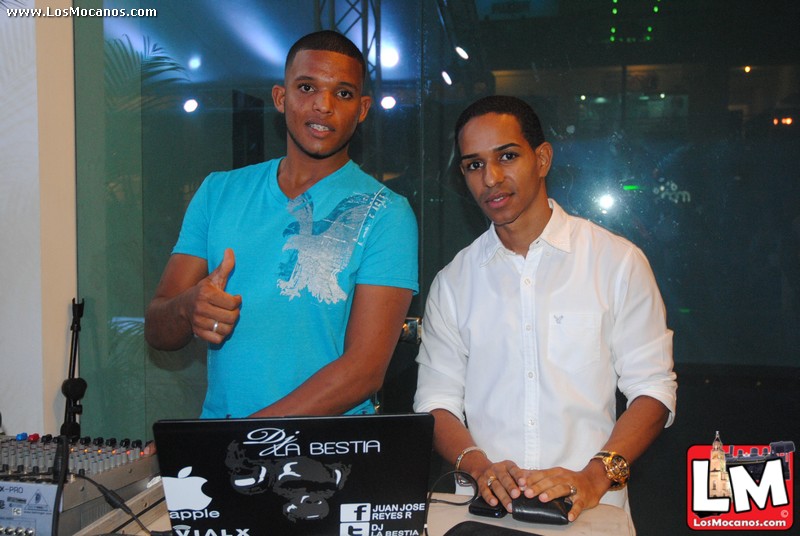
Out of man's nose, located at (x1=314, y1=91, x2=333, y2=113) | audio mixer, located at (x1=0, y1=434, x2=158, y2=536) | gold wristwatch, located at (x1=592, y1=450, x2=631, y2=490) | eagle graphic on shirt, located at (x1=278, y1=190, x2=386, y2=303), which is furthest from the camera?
man's nose, located at (x1=314, y1=91, x2=333, y2=113)

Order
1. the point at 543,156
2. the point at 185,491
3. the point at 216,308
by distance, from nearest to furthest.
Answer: the point at 185,491 < the point at 216,308 < the point at 543,156

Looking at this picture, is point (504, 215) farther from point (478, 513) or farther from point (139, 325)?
point (139, 325)

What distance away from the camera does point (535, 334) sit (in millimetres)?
1987

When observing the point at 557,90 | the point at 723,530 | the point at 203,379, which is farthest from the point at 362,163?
the point at 723,530

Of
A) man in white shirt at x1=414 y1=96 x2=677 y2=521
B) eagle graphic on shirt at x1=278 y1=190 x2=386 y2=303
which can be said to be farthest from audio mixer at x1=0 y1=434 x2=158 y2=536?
man in white shirt at x1=414 y1=96 x2=677 y2=521

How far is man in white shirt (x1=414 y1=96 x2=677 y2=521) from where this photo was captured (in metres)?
1.93

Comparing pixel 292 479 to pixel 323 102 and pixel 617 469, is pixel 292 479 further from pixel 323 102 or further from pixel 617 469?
pixel 323 102

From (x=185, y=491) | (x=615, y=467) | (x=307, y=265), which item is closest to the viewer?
(x=185, y=491)

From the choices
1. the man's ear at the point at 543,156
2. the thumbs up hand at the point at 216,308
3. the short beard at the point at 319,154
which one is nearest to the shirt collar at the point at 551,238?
the man's ear at the point at 543,156

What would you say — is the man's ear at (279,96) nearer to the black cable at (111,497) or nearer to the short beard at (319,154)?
the short beard at (319,154)

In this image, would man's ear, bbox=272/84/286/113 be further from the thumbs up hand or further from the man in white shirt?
the thumbs up hand

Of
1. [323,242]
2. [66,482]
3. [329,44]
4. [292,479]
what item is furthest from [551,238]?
[66,482]

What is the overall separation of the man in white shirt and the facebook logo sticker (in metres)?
0.59

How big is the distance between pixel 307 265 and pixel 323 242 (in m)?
0.08
